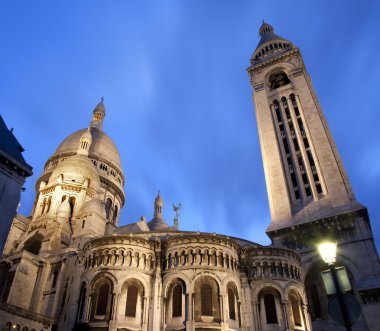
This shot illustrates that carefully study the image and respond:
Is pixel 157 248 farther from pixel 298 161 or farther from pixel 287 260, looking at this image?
pixel 298 161

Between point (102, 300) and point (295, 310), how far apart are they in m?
18.3

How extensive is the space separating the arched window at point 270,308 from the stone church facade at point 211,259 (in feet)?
0.30

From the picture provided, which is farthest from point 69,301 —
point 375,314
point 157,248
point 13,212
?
point 375,314

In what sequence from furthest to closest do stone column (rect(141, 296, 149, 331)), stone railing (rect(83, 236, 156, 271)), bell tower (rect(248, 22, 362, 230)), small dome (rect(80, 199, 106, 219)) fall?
small dome (rect(80, 199, 106, 219))
bell tower (rect(248, 22, 362, 230))
stone railing (rect(83, 236, 156, 271))
stone column (rect(141, 296, 149, 331))

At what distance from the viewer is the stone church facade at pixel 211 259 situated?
3102cm

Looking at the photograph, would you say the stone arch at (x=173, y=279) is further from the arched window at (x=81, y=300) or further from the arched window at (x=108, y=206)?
the arched window at (x=108, y=206)

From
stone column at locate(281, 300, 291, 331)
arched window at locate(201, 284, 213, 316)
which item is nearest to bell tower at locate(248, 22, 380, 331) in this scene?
stone column at locate(281, 300, 291, 331)

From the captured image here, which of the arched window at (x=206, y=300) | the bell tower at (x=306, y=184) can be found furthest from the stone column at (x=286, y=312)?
the bell tower at (x=306, y=184)

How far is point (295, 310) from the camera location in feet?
107

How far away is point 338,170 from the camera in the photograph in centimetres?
4491

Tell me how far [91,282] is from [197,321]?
10.6 meters

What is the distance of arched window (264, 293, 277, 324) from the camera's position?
31.8 meters

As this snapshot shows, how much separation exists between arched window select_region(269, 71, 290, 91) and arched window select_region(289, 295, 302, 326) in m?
39.3

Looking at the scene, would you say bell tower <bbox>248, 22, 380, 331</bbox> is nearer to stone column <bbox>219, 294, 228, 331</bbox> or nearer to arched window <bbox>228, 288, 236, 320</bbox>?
arched window <bbox>228, 288, 236, 320</bbox>
